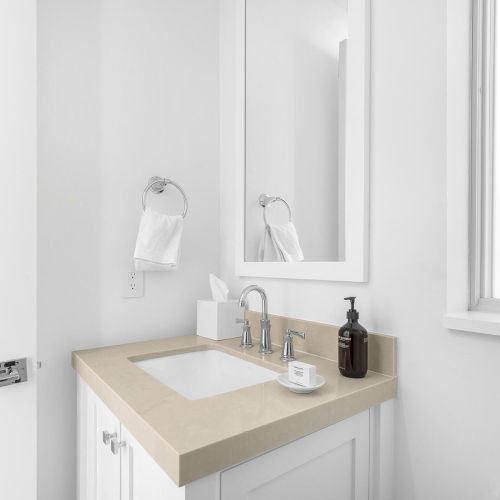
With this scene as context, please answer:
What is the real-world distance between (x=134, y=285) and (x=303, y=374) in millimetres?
774

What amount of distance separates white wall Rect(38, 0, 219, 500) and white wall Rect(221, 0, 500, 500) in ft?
2.53

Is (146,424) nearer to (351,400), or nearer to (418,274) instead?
(351,400)

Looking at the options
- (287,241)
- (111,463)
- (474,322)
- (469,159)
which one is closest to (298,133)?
(287,241)

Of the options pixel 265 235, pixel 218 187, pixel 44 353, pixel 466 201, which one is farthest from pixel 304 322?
pixel 44 353

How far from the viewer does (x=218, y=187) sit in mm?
1614

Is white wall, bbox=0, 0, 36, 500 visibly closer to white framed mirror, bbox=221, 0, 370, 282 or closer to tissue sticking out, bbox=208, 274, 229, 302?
tissue sticking out, bbox=208, 274, 229, 302

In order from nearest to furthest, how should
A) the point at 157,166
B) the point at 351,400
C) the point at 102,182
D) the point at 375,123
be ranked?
the point at 351,400 → the point at 375,123 → the point at 102,182 → the point at 157,166

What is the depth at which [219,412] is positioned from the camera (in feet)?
2.44

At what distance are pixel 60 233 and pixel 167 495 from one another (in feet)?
2.93

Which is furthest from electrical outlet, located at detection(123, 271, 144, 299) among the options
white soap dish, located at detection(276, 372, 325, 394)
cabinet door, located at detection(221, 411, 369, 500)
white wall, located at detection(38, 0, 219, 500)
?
cabinet door, located at detection(221, 411, 369, 500)

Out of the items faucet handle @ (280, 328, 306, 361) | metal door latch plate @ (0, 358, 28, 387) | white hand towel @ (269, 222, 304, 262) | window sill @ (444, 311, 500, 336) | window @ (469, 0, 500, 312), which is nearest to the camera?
window sill @ (444, 311, 500, 336)

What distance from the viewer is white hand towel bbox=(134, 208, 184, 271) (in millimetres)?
1292

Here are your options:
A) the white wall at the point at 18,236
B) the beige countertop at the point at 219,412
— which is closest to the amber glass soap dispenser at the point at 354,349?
the beige countertop at the point at 219,412

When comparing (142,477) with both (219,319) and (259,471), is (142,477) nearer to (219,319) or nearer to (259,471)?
(259,471)
